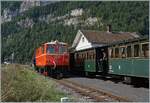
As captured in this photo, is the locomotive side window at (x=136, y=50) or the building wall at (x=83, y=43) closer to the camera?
the locomotive side window at (x=136, y=50)

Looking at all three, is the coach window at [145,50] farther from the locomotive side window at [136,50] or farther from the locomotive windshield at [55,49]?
the locomotive windshield at [55,49]

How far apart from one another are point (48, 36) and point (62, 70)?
84.9m

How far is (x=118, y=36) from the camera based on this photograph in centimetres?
5706

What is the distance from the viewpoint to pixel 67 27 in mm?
123562

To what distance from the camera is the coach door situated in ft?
79.8

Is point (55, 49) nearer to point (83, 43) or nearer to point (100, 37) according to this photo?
point (100, 37)

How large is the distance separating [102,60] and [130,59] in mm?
6001

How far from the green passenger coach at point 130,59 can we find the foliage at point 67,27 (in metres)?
58.4

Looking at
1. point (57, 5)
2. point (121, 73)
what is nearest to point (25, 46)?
point (57, 5)

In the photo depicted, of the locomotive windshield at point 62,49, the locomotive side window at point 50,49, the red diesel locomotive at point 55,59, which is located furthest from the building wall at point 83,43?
the locomotive side window at point 50,49

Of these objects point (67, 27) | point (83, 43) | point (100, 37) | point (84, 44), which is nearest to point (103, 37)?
point (100, 37)

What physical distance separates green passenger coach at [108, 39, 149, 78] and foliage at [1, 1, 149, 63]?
2298 inches

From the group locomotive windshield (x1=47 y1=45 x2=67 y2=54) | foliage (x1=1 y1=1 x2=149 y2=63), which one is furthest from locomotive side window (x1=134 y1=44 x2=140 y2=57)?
foliage (x1=1 y1=1 x2=149 y2=63)

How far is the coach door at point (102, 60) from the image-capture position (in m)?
24.3
